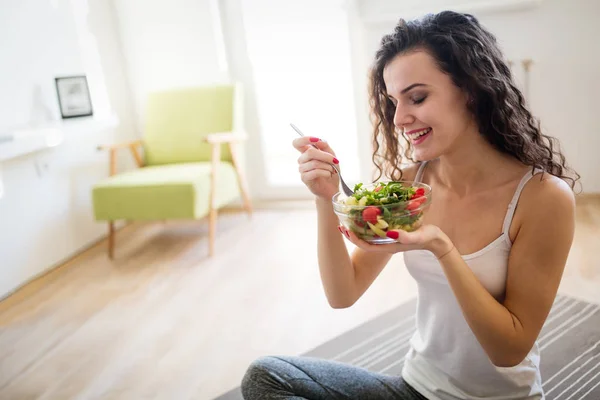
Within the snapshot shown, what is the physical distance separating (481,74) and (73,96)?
277cm

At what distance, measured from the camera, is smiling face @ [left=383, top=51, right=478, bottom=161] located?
0.98m

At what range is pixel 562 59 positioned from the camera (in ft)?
9.73

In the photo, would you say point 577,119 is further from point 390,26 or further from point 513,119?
point 513,119

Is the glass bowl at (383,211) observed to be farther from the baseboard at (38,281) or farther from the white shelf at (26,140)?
the baseboard at (38,281)

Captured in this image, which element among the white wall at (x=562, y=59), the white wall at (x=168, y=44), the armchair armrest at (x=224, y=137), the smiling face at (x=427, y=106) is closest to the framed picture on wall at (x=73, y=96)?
the white wall at (x=168, y=44)

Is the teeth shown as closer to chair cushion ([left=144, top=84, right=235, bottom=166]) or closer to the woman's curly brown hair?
the woman's curly brown hair

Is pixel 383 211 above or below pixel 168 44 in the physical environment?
below

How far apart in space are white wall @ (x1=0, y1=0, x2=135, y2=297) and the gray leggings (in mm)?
2069

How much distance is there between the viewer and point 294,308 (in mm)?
2254

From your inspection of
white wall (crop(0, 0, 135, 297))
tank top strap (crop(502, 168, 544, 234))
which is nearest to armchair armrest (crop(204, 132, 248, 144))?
white wall (crop(0, 0, 135, 297))

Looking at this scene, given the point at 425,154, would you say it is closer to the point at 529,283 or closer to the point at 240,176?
the point at 529,283

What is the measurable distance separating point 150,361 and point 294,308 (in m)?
0.60

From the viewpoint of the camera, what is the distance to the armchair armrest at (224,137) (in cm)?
293

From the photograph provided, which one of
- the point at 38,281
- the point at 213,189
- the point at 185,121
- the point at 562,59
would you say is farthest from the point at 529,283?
the point at 185,121
